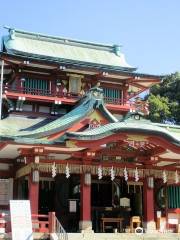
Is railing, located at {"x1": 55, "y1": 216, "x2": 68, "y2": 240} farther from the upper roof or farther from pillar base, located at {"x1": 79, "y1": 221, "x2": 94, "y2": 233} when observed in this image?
the upper roof

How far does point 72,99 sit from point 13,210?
382 inches

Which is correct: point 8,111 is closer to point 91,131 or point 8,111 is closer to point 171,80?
point 91,131

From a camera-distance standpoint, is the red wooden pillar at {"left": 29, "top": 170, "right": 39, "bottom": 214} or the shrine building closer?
the red wooden pillar at {"left": 29, "top": 170, "right": 39, "bottom": 214}

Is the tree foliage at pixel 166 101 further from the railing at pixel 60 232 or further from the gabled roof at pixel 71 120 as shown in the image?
the railing at pixel 60 232

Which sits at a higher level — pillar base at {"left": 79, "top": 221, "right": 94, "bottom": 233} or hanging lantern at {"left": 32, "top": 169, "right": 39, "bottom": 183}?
hanging lantern at {"left": 32, "top": 169, "right": 39, "bottom": 183}

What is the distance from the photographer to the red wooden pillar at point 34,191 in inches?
739

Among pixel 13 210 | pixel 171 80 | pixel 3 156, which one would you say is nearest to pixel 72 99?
pixel 3 156

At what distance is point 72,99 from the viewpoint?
81.0ft

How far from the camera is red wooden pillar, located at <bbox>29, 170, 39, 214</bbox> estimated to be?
1877cm

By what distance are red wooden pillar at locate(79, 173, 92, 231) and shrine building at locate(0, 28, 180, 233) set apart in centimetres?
4

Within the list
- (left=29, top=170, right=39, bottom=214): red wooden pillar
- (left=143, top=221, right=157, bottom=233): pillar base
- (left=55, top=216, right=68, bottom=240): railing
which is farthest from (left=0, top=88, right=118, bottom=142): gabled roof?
(left=143, top=221, right=157, bottom=233): pillar base

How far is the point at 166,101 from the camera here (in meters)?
47.7

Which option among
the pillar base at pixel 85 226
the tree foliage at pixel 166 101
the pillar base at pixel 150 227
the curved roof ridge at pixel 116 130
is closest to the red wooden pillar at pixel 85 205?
the pillar base at pixel 85 226

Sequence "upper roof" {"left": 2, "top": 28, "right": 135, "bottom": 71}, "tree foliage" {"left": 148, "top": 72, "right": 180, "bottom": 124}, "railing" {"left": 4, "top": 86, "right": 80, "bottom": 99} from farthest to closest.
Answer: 1. "tree foliage" {"left": 148, "top": 72, "right": 180, "bottom": 124}
2. "upper roof" {"left": 2, "top": 28, "right": 135, "bottom": 71}
3. "railing" {"left": 4, "top": 86, "right": 80, "bottom": 99}
